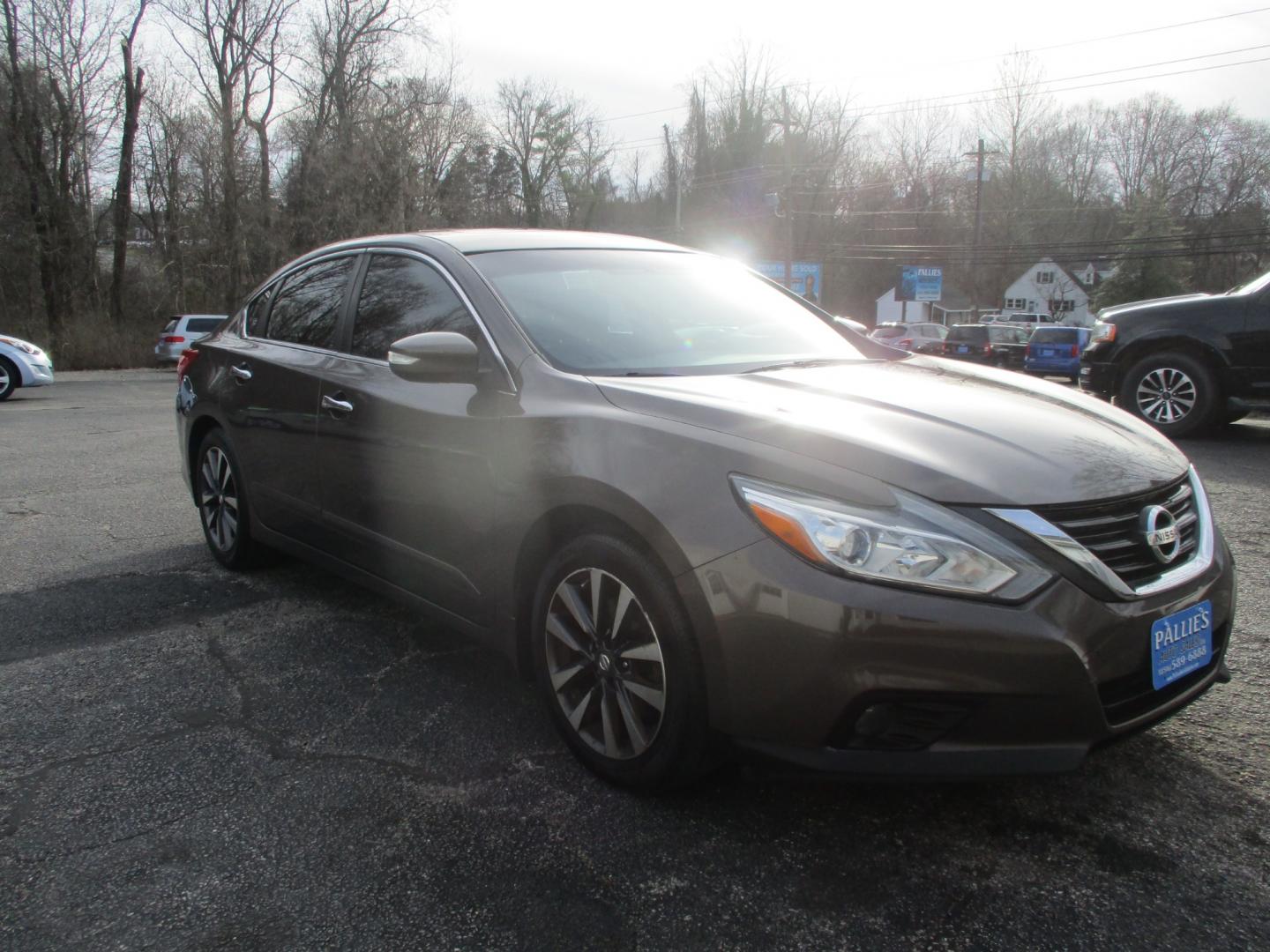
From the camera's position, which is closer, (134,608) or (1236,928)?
(1236,928)

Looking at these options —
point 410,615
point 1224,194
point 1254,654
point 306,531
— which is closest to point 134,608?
point 306,531

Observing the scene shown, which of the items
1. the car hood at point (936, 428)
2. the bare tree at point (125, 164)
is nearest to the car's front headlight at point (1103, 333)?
the car hood at point (936, 428)

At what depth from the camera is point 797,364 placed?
3119mm

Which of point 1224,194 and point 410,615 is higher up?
point 1224,194

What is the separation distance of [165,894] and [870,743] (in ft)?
5.29

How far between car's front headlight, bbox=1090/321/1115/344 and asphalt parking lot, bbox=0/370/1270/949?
6122 millimetres

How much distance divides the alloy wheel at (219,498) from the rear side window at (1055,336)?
2562 cm

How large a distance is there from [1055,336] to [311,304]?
84.8 ft

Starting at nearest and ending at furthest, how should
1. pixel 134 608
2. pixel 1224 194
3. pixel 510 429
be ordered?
pixel 510 429, pixel 134 608, pixel 1224 194

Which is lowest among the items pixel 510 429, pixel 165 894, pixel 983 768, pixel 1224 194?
pixel 165 894

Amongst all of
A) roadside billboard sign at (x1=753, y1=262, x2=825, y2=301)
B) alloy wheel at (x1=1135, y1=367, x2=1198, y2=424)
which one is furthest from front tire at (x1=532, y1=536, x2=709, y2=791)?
roadside billboard sign at (x1=753, y1=262, x2=825, y2=301)

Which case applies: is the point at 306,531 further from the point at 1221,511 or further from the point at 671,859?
the point at 1221,511

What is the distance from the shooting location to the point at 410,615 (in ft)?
13.2

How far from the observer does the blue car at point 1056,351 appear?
2573 cm
